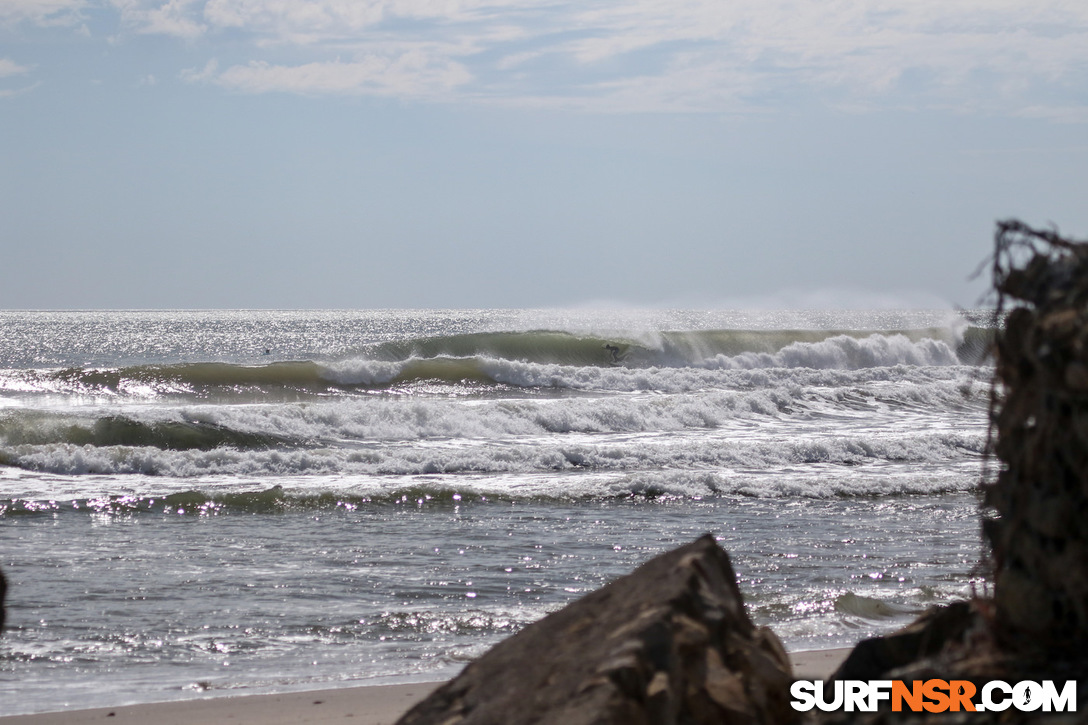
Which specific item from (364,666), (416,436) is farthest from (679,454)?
(364,666)

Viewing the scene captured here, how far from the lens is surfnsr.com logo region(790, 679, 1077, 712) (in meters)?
1.95

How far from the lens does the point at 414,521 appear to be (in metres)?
10.4

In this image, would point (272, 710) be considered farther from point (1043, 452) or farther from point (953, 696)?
point (1043, 452)

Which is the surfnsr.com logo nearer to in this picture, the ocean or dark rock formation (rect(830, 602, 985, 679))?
dark rock formation (rect(830, 602, 985, 679))

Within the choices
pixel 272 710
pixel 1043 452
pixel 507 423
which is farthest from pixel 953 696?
pixel 507 423

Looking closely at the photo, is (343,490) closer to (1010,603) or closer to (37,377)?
(1010,603)

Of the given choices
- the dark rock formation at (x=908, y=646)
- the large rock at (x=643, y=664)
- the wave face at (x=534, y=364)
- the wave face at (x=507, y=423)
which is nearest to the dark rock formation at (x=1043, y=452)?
the dark rock formation at (x=908, y=646)

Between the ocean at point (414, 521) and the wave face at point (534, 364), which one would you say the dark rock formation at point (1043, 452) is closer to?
the ocean at point (414, 521)

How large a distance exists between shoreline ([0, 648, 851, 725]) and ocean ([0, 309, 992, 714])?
21cm

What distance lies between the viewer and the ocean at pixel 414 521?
6.06 metres

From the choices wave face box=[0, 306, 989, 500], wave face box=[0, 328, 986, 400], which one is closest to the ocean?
wave face box=[0, 306, 989, 500]

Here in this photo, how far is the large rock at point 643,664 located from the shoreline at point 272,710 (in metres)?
1.80

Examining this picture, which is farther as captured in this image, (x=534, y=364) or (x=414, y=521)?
(x=534, y=364)

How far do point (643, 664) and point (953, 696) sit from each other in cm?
69
